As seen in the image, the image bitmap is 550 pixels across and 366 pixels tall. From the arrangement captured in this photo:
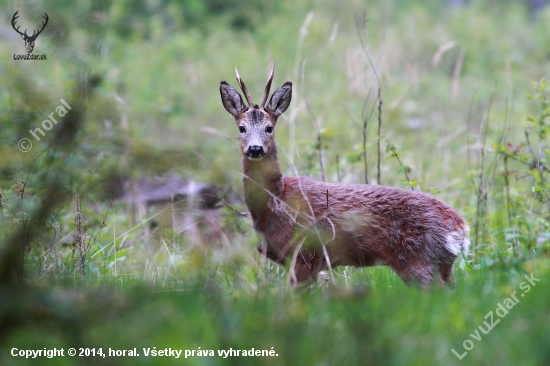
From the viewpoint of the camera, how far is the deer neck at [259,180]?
5.20 metres

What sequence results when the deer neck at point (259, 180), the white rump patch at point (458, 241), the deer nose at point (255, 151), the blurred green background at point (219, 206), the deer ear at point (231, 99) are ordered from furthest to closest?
the deer ear at point (231, 99)
the deer neck at point (259, 180)
the deer nose at point (255, 151)
the white rump patch at point (458, 241)
the blurred green background at point (219, 206)

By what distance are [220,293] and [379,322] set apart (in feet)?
3.98

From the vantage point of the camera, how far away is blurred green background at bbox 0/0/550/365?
2.88 metres

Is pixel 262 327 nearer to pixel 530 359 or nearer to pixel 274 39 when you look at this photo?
pixel 530 359

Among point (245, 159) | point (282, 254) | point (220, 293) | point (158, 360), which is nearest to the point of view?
point (158, 360)

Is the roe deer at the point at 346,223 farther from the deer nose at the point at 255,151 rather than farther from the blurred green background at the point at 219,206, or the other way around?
the blurred green background at the point at 219,206

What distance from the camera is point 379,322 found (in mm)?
2994

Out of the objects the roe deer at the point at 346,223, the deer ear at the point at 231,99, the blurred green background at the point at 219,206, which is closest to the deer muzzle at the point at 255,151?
the roe deer at the point at 346,223

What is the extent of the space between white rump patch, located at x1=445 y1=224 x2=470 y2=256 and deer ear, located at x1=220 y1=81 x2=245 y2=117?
1806mm

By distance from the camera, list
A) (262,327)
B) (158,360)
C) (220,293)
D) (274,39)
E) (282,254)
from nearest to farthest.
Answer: (158,360)
(262,327)
(220,293)
(282,254)
(274,39)

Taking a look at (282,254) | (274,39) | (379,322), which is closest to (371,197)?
(282,254)

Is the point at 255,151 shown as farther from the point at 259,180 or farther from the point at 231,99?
the point at 231,99

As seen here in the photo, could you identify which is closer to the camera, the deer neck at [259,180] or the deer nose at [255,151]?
the deer nose at [255,151]

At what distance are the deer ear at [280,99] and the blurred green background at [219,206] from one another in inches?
13.2
